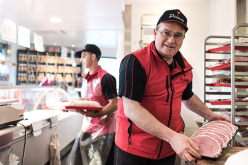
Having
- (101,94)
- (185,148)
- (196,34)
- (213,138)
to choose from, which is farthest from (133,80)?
(196,34)

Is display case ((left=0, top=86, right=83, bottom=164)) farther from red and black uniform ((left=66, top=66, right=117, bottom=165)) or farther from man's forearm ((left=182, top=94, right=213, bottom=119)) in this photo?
man's forearm ((left=182, top=94, right=213, bottom=119))

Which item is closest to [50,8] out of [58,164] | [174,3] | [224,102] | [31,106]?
[31,106]

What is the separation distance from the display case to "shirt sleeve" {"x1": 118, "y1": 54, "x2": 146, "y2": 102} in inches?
→ 43.7

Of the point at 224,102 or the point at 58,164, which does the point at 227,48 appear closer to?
the point at 224,102

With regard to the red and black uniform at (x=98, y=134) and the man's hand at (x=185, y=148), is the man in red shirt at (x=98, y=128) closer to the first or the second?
the red and black uniform at (x=98, y=134)

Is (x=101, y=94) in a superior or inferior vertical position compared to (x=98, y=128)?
superior

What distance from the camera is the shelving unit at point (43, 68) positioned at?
912 centimetres

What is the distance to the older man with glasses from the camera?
1105 mm

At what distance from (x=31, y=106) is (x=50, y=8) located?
223 centimetres

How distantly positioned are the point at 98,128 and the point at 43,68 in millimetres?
8172

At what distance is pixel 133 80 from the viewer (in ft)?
3.66

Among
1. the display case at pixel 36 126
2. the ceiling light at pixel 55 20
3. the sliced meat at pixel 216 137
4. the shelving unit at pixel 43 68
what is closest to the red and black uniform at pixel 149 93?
the sliced meat at pixel 216 137

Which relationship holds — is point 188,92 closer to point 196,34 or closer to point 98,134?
point 98,134

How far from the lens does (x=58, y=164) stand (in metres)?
2.91
